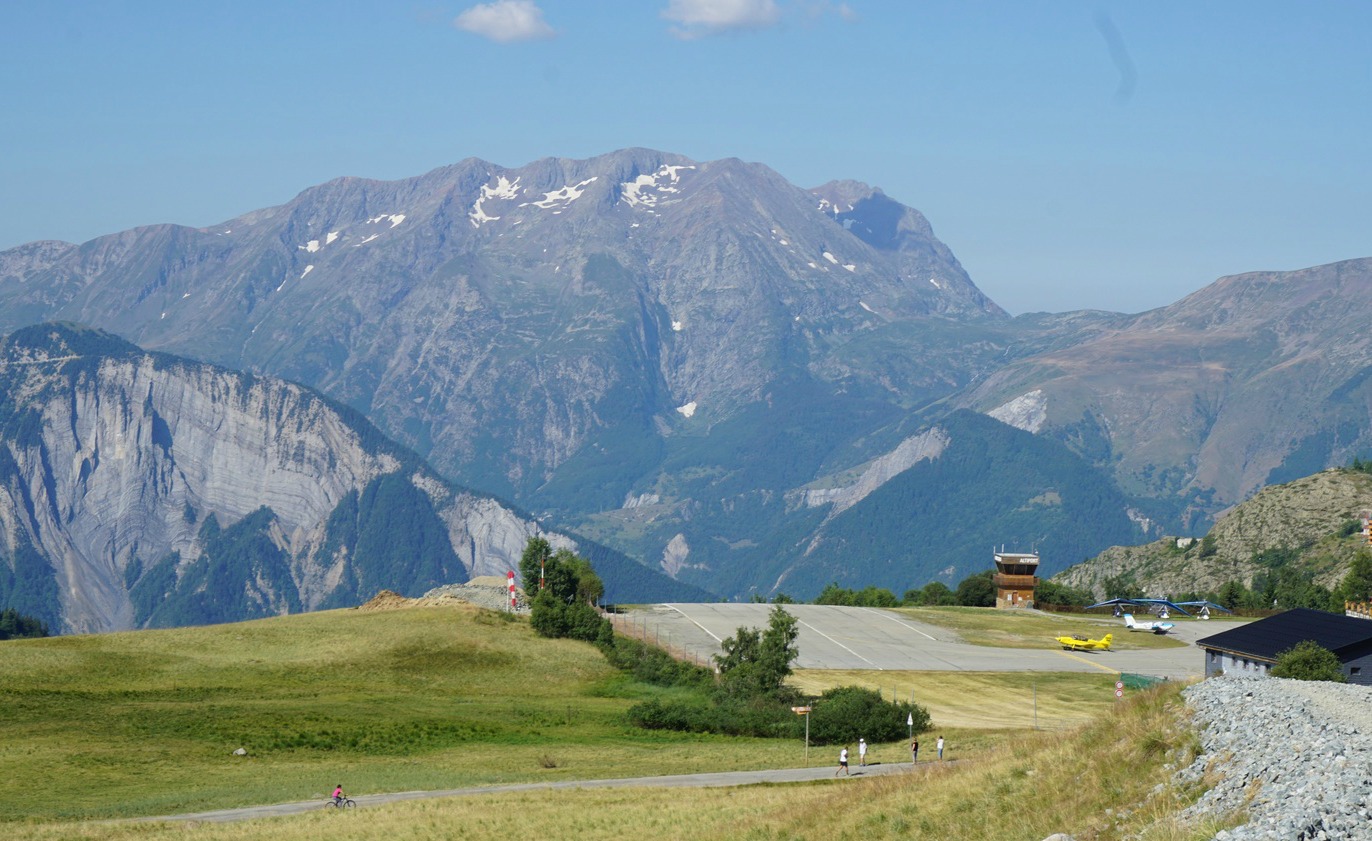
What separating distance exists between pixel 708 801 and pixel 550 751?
32.0 metres

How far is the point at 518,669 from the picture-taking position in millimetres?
139375

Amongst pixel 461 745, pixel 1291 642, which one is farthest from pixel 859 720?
pixel 1291 642

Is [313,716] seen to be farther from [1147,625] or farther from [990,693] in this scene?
[1147,625]

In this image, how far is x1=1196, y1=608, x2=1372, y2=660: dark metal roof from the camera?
10388cm

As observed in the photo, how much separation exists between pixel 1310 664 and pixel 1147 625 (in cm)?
9544

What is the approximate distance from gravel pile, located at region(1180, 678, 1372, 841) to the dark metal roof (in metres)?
64.0

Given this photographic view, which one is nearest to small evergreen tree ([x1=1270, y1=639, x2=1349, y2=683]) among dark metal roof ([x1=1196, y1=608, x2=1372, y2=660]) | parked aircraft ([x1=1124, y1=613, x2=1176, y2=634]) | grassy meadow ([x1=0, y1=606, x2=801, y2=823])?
dark metal roof ([x1=1196, y1=608, x2=1372, y2=660])

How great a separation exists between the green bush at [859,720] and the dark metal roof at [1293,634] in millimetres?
24420

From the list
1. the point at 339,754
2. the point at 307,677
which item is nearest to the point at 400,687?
the point at 307,677

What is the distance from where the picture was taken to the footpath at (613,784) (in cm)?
7344

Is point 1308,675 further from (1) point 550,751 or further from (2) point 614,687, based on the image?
(2) point 614,687

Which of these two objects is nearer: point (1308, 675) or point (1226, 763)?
point (1226, 763)

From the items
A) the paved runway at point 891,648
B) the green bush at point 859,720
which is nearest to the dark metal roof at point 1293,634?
the green bush at point 859,720

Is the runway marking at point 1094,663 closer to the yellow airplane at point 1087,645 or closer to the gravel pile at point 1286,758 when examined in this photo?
the yellow airplane at point 1087,645
